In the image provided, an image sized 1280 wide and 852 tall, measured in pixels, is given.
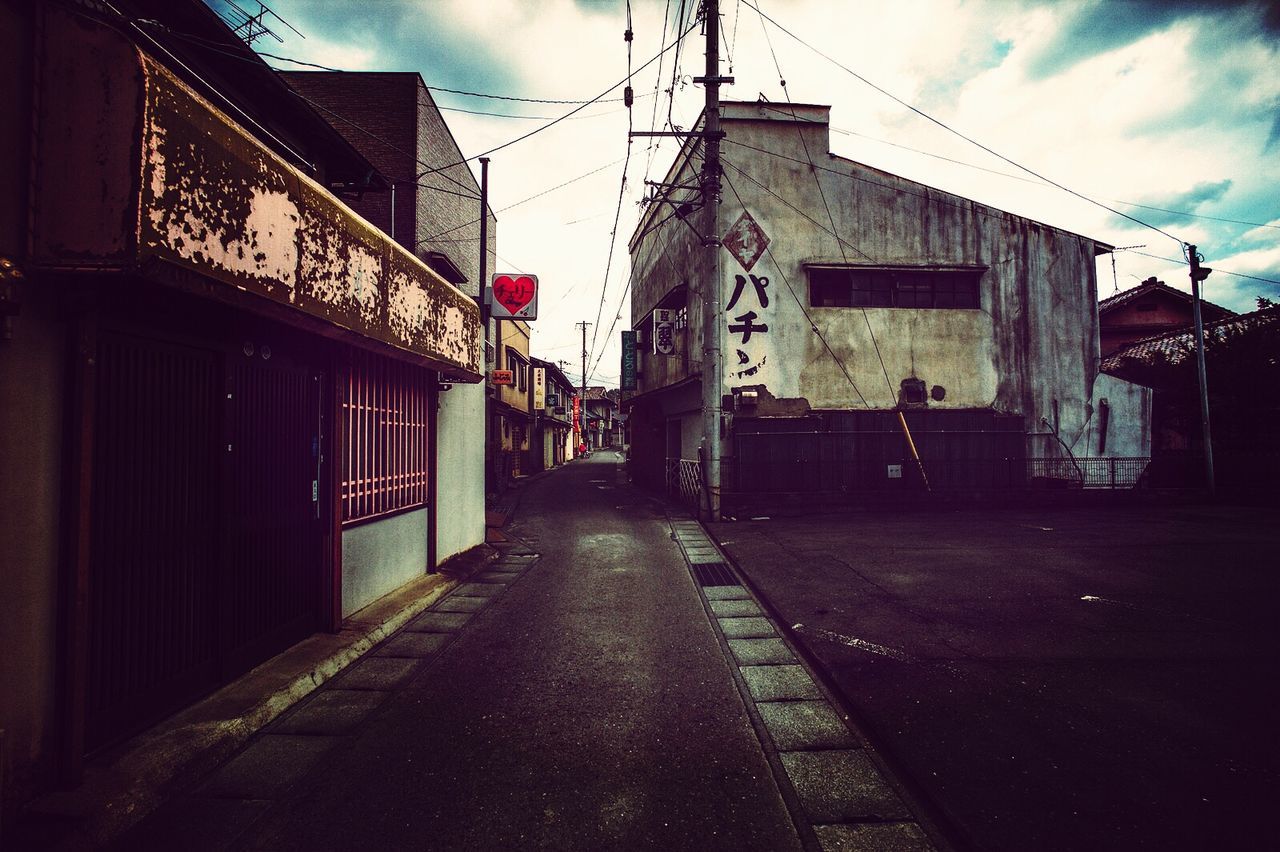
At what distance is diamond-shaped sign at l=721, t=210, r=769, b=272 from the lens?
15648mm

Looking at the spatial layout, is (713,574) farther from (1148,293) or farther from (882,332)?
(1148,293)

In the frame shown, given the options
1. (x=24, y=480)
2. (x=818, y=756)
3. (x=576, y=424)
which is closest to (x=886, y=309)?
(x=818, y=756)

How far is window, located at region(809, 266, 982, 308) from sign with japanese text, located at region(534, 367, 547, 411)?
65.8 feet

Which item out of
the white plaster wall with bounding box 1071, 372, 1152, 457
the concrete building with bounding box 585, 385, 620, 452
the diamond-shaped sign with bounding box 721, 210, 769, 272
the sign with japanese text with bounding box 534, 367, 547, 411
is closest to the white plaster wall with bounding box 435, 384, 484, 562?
the diamond-shaped sign with bounding box 721, 210, 769, 272

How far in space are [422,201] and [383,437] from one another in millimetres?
6065

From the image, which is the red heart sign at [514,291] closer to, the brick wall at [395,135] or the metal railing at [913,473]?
the brick wall at [395,135]

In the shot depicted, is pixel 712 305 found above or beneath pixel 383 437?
above

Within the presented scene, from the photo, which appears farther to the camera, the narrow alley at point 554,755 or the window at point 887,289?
the window at point 887,289

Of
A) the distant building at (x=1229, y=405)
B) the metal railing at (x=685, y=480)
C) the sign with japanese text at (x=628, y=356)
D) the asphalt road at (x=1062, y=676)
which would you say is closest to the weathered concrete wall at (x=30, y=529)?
the asphalt road at (x=1062, y=676)

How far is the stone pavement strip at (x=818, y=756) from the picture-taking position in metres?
2.75

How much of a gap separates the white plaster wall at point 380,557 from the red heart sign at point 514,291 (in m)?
4.98

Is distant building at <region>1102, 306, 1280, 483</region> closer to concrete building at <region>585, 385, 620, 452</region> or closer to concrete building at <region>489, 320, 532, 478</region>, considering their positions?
concrete building at <region>489, 320, 532, 478</region>

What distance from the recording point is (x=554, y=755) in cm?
347

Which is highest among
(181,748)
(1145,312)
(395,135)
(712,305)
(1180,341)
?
(1145,312)
